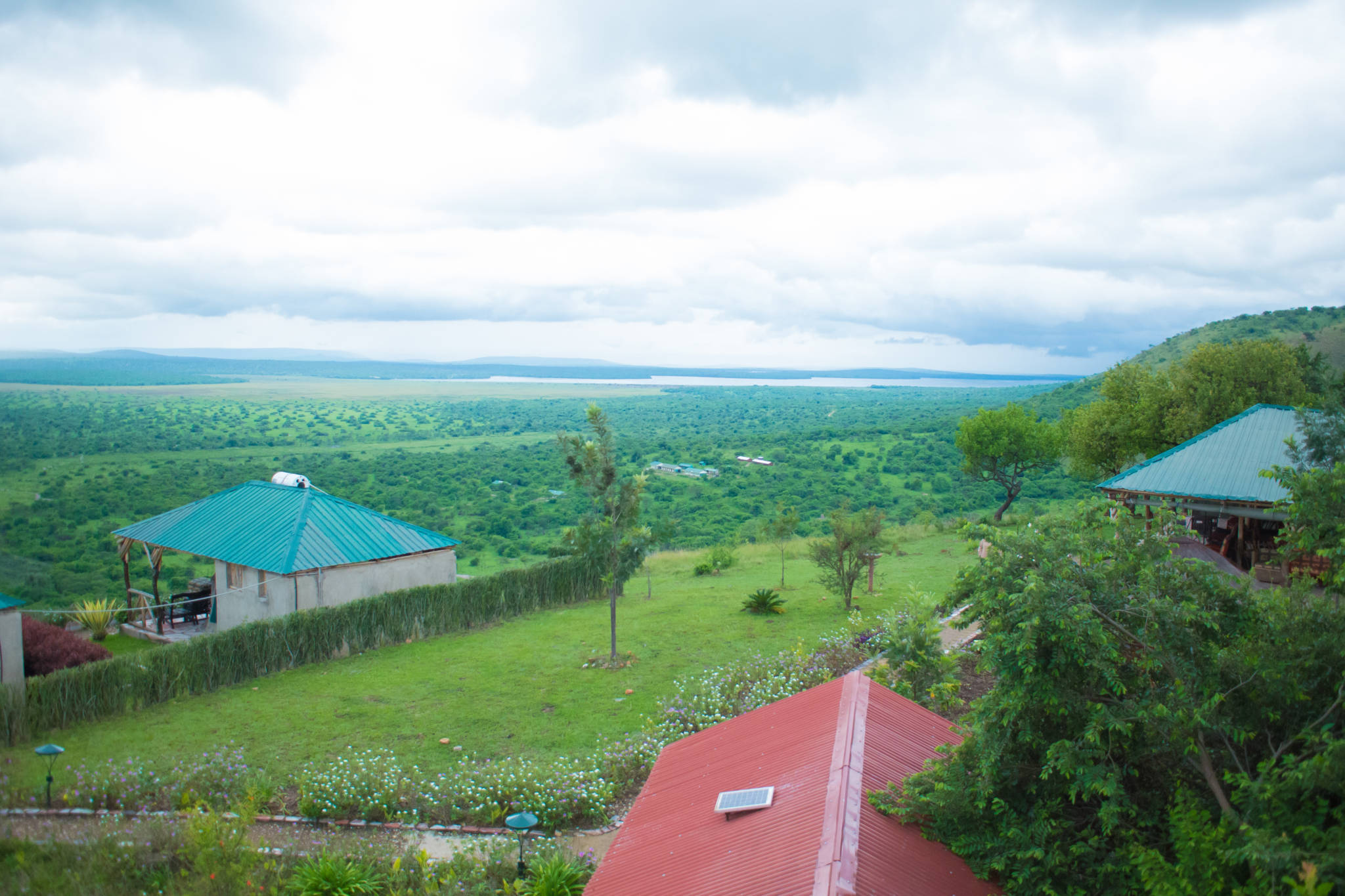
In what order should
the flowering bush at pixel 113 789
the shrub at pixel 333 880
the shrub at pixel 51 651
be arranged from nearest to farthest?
the shrub at pixel 333 880 < the flowering bush at pixel 113 789 < the shrub at pixel 51 651

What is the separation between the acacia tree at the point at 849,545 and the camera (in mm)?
20156

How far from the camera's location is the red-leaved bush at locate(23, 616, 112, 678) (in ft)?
47.1

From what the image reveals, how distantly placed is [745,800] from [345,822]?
5744 millimetres

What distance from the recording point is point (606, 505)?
17.0 m

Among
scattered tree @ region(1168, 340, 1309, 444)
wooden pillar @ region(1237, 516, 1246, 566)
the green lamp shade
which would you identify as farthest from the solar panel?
scattered tree @ region(1168, 340, 1309, 444)

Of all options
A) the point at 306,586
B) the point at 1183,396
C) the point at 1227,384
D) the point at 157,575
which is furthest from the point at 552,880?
the point at 1227,384

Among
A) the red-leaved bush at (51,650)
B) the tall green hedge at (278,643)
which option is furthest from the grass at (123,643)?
the tall green hedge at (278,643)

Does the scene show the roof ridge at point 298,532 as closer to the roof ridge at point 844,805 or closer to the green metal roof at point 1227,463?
the roof ridge at point 844,805

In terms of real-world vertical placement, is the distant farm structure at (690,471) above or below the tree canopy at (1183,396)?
below

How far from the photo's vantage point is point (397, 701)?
48.2ft

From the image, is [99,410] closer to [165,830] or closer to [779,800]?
[165,830]

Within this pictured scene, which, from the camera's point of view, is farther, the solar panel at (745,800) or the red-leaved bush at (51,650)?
the red-leaved bush at (51,650)

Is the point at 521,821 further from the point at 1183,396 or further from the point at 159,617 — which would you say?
the point at 1183,396

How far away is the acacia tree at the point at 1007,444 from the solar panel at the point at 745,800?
35009mm
